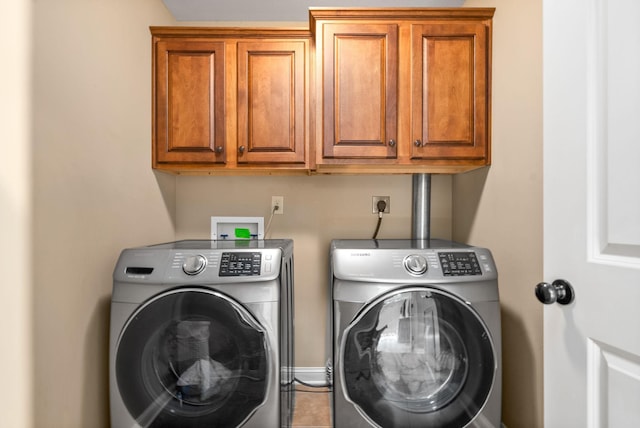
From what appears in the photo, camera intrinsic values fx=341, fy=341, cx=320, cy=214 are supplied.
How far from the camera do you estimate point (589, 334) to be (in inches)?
30.2

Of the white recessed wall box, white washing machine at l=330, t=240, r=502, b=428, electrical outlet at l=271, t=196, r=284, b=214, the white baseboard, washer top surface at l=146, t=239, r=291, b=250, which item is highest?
electrical outlet at l=271, t=196, r=284, b=214

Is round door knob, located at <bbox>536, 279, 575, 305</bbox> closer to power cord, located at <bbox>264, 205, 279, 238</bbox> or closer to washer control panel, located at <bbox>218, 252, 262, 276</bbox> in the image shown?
washer control panel, located at <bbox>218, 252, 262, 276</bbox>

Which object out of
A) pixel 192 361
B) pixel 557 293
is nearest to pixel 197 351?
pixel 192 361

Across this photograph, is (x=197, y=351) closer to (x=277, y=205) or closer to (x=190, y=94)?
(x=277, y=205)

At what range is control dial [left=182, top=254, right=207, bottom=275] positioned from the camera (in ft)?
4.33

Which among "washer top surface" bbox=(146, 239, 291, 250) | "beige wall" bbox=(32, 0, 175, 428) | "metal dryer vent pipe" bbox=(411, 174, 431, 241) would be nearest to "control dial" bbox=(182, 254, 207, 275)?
"washer top surface" bbox=(146, 239, 291, 250)

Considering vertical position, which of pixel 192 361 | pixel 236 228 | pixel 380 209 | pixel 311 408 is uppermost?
pixel 380 209

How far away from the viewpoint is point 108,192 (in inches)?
57.3

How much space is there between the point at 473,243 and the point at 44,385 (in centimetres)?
Result: 192

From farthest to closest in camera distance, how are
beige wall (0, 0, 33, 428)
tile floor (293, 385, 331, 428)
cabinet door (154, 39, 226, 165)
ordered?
1. cabinet door (154, 39, 226, 165)
2. tile floor (293, 385, 331, 428)
3. beige wall (0, 0, 33, 428)

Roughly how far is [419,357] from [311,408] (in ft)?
2.57

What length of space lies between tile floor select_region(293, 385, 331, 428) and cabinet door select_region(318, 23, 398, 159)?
4.33 ft

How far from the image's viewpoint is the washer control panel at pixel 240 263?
Result: 1324 mm

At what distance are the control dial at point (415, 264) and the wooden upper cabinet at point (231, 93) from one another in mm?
810
